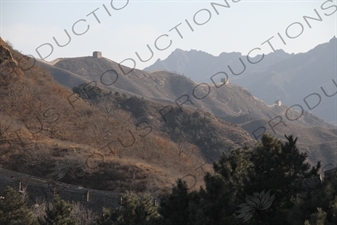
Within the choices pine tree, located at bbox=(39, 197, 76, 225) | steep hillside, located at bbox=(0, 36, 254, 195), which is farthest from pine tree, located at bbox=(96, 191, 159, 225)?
steep hillside, located at bbox=(0, 36, 254, 195)

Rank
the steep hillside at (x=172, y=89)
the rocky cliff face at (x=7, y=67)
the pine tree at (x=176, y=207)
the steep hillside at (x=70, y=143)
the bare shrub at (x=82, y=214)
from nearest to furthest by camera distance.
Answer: the pine tree at (x=176, y=207) < the bare shrub at (x=82, y=214) < the steep hillside at (x=70, y=143) < the rocky cliff face at (x=7, y=67) < the steep hillside at (x=172, y=89)

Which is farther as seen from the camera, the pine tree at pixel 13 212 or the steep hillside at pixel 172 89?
the steep hillside at pixel 172 89

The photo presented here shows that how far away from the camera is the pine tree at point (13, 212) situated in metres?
12.5

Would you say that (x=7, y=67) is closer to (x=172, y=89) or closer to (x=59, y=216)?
(x=59, y=216)

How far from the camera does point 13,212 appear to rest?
1307 cm

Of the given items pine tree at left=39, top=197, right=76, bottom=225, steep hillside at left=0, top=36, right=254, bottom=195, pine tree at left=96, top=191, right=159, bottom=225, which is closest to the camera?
pine tree at left=96, top=191, right=159, bottom=225

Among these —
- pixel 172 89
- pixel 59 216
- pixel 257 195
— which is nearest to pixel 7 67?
pixel 59 216

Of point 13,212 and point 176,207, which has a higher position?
point 13,212

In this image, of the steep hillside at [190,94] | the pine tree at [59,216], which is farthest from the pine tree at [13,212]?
the steep hillside at [190,94]

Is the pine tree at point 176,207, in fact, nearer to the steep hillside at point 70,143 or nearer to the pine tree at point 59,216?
the pine tree at point 59,216

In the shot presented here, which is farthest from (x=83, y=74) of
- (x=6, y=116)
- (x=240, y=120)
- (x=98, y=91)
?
(x=6, y=116)

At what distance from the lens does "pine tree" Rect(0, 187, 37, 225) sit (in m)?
12.5

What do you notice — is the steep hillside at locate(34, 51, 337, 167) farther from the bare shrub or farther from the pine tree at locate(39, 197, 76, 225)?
the pine tree at locate(39, 197, 76, 225)

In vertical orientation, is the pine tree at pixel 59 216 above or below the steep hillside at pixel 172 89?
below
